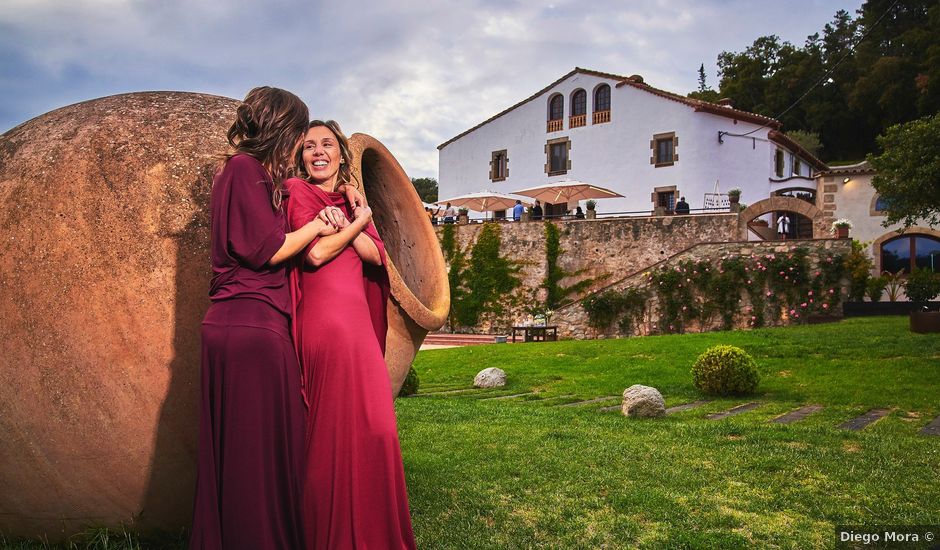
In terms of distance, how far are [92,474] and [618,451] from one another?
14.7ft

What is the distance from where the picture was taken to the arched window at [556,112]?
3688 cm

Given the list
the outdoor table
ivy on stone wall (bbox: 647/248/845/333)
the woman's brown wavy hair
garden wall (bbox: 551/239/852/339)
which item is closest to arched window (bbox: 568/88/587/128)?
garden wall (bbox: 551/239/852/339)

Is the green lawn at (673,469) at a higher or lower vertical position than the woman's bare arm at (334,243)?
lower

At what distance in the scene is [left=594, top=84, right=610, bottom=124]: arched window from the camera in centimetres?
3528

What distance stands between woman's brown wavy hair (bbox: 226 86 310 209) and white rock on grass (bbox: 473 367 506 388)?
1090 cm

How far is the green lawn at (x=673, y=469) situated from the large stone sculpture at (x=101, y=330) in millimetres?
1620

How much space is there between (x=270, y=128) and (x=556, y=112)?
1396 inches

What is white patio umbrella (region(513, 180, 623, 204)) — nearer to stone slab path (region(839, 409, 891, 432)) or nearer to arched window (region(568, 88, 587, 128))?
arched window (region(568, 88, 587, 128))

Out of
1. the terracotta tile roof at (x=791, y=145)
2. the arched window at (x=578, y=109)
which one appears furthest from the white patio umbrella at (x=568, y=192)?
the terracotta tile roof at (x=791, y=145)

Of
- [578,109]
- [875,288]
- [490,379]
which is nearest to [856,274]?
[875,288]

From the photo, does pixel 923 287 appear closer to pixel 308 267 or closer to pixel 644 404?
pixel 644 404

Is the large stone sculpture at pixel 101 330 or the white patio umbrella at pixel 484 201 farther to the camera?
the white patio umbrella at pixel 484 201

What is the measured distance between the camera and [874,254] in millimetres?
31328

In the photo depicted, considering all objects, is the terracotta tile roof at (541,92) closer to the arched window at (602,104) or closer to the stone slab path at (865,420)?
the arched window at (602,104)
